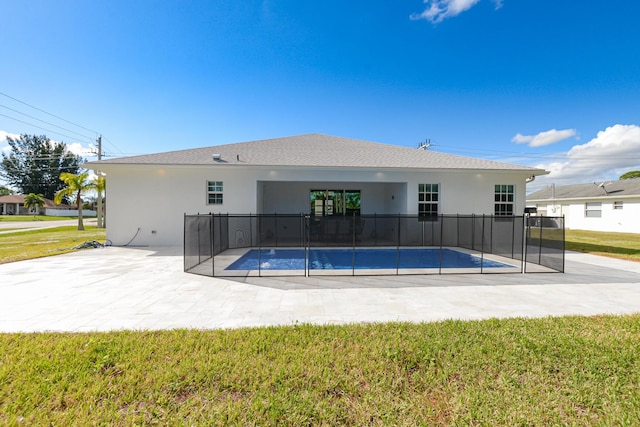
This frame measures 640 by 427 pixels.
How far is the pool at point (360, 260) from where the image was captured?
7.54 meters

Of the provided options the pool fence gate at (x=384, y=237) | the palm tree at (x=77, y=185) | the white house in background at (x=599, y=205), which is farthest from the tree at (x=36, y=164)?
the white house in background at (x=599, y=205)

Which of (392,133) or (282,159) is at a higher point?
(392,133)

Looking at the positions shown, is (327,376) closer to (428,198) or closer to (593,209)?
(428,198)

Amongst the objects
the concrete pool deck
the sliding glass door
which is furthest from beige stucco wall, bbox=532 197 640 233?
the concrete pool deck

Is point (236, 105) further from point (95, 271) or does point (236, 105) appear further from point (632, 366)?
point (632, 366)

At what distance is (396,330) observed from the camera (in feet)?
11.3

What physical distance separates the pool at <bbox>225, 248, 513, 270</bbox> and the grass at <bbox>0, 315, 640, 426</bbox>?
3496 mm

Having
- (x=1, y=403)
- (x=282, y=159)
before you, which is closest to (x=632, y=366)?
(x=1, y=403)

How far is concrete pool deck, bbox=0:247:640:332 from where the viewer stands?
3.89m

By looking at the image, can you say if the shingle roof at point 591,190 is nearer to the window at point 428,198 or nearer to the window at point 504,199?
the window at point 504,199

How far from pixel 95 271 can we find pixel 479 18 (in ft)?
54.7

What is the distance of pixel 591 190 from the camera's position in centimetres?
2472

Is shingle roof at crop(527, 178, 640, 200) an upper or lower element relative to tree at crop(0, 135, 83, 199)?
lower

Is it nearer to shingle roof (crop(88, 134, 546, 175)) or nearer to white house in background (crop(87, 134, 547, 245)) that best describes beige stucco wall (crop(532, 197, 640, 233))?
white house in background (crop(87, 134, 547, 245))
